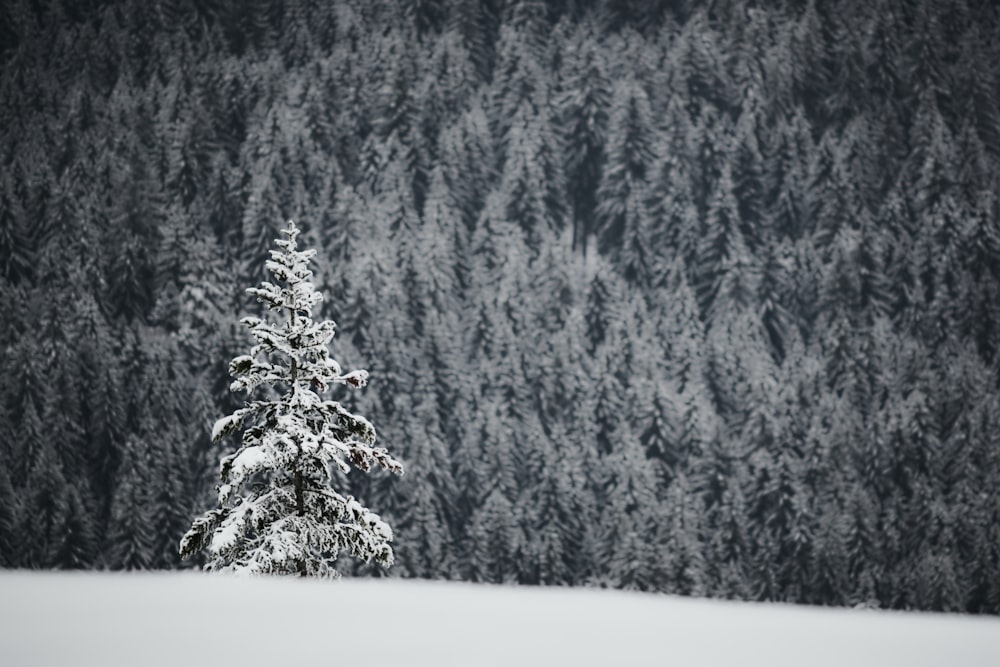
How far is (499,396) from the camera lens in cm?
9288

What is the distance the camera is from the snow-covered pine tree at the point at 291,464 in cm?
1069

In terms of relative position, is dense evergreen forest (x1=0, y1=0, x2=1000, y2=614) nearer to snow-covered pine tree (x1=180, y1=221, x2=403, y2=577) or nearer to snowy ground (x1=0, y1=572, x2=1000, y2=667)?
snow-covered pine tree (x1=180, y1=221, x2=403, y2=577)

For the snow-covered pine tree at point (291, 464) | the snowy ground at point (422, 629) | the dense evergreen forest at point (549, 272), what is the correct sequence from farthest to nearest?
the dense evergreen forest at point (549, 272) < the snow-covered pine tree at point (291, 464) < the snowy ground at point (422, 629)

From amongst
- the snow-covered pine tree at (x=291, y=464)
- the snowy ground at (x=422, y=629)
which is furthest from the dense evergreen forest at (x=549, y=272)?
the snowy ground at (x=422, y=629)

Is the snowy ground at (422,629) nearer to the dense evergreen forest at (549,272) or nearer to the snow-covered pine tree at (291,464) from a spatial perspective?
the snow-covered pine tree at (291,464)

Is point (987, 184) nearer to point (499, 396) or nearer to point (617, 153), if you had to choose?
point (617, 153)

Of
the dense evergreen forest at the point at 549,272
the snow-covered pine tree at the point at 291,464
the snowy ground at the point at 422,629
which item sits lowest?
the dense evergreen forest at the point at 549,272

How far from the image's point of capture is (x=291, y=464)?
11.2 meters

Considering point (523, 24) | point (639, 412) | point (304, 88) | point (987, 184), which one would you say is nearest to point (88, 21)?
point (304, 88)

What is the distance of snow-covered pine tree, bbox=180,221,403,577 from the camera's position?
10.7m

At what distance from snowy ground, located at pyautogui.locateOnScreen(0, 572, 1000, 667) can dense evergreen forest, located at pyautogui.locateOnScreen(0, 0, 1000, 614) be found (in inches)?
2572

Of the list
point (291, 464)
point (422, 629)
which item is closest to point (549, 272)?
point (291, 464)

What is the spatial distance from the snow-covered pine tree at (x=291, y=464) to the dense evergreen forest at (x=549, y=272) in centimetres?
5910

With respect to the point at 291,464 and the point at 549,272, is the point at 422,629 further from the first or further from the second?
the point at 549,272
